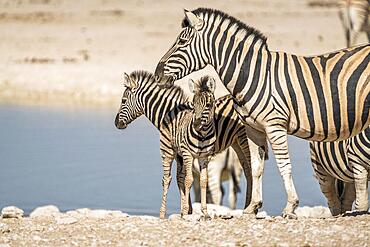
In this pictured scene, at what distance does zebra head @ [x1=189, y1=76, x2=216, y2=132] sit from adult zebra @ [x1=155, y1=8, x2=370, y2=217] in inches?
6.7

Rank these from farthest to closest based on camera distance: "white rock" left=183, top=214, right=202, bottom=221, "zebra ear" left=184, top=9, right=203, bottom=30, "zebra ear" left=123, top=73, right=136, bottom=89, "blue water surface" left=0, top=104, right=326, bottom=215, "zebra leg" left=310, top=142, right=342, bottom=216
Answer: "blue water surface" left=0, top=104, right=326, bottom=215
"zebra leg" left=310, top=142, right=342, bottom=216
"zebra ear" left=123, top=73, right=136, bottom=89
"zebra ear" left=184, top=9, right=203, bottom=30
"white rock" left=183, top=214, right=202, bottom=221

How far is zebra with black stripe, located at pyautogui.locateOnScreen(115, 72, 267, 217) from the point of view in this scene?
9.62 meters

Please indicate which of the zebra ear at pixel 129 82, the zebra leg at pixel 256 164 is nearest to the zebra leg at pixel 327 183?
the zebra leg at pixel 256 164

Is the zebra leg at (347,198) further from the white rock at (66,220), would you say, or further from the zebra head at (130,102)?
the white rock at (66,220)

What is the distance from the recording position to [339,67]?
31.0 feet

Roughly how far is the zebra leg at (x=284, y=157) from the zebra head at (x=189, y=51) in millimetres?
1030

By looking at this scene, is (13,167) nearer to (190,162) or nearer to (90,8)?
(190,162)

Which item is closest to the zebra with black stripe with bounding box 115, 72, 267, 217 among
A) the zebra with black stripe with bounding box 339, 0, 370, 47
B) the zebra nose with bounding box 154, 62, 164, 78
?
the zebra nose with bounding box 154, 62, 164, 78

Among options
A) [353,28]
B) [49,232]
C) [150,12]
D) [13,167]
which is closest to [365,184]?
[49,232]

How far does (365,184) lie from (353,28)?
6.65 m

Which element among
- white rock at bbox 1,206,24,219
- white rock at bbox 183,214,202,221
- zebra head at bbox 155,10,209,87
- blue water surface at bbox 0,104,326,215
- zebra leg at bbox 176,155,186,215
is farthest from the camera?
blue water surface at bbox 0,104,326,215

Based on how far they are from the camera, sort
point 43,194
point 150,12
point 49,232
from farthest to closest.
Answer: point 150,12 < point 43,194 < point 49,232

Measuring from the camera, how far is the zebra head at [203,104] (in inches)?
377

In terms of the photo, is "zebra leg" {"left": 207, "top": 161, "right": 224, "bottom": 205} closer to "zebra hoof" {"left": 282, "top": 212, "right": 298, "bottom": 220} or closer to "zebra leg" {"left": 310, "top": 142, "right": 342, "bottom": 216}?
"zebra leg" {"left": 310, "top": 142, "right": 342, "bottom": 216}
